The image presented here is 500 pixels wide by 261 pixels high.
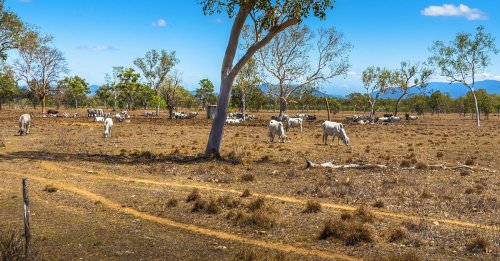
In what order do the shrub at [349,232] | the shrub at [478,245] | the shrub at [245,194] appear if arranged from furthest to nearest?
the shrub at [245,194], the shrub at [349,232], the shrub at [478,245]

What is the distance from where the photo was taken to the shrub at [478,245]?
9.16m

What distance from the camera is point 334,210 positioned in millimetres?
12539

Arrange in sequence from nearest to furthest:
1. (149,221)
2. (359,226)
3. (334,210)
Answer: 1. (359,226)
2. (149,221)
3. (334,210)

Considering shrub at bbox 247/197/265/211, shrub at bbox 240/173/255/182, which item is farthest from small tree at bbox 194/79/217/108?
shrub at bbox 247/197/265/211

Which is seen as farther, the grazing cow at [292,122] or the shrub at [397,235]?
the grazing cow at [292,122]

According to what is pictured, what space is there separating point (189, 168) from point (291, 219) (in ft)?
29.4

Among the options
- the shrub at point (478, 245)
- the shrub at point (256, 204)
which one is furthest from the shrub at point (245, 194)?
the shrub at point (478, 245)

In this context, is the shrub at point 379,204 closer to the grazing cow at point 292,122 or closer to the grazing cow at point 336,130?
the grazing cow at point 336,130

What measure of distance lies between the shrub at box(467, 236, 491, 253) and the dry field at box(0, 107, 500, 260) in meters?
0.02

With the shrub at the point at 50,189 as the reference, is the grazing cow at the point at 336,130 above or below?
above

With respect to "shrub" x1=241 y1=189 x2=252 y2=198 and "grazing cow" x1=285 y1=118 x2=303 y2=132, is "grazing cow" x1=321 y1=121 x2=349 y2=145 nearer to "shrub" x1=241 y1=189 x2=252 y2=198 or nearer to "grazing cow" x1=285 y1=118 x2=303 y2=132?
"grazing cow" x1=285 y1=118 x2=303 y2=132

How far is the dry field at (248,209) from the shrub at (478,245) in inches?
0.9

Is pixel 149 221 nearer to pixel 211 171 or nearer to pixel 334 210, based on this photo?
pixel 334 210

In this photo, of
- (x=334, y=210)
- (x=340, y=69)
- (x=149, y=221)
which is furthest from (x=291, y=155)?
(x=340, y=69)
